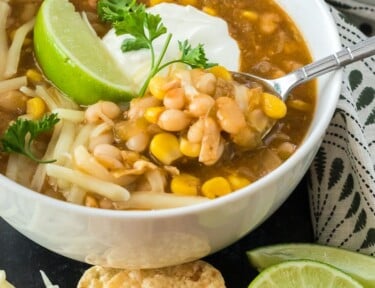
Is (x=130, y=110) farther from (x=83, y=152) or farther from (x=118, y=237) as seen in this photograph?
(x=118, y=237)

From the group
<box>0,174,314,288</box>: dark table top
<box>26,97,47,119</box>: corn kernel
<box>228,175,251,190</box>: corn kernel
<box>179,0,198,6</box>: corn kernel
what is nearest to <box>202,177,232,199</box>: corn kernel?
<box>228,175,251,190</box>: corn kernel

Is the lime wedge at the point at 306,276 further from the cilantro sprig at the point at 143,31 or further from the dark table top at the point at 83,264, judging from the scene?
the cilantro sprig at the point at 143,31

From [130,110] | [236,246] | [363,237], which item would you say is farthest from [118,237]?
[363,237]

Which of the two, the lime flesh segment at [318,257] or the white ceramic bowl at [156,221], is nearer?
the white ceramic bowl at [156,221]

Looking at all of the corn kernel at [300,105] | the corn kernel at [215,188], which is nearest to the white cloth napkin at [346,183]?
the corn kernel at [300,105]

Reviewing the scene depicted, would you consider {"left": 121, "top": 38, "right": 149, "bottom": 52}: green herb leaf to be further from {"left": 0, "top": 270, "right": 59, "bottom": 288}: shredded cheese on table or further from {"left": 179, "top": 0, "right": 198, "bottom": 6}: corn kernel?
{"left": 0, "top": 270, "right": 59, "bottom": 288}: shredded cheese on table

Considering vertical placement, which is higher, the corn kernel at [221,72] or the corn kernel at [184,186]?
the corn kernel at [221,72]

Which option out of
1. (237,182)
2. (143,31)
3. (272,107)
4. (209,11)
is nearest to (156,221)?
(237,182)
